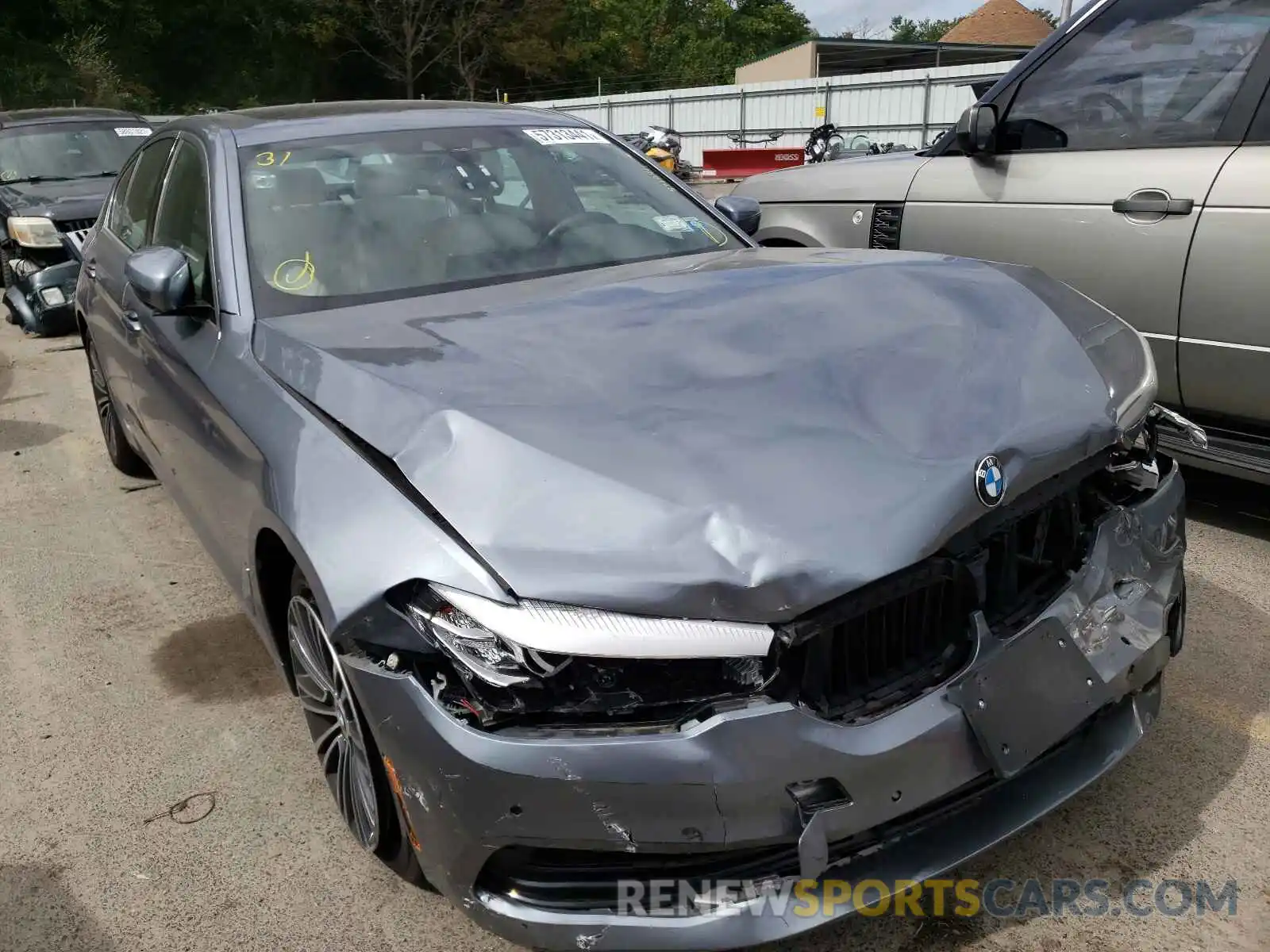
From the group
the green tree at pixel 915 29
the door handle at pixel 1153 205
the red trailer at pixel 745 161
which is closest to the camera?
the door handle at pixel 1153 205

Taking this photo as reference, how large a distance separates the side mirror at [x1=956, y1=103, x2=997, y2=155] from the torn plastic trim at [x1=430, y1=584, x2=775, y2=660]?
3.18 m

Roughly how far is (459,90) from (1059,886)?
170 ft

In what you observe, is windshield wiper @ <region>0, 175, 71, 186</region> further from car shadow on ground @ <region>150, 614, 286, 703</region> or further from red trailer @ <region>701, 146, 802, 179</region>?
red trailer @ <region>701, 146, 802, 179</region>

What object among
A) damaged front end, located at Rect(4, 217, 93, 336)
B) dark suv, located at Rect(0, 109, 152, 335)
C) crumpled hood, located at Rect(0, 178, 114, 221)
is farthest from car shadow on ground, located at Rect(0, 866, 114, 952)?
crumpled hood, located at Rect(0, 178, 114, 221)

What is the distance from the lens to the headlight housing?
8.59 metres

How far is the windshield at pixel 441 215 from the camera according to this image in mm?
2947

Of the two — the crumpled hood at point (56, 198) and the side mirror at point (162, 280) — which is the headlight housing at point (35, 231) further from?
the side mirror at point (162, 280)

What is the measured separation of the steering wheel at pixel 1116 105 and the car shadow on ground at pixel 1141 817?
6.59 feet

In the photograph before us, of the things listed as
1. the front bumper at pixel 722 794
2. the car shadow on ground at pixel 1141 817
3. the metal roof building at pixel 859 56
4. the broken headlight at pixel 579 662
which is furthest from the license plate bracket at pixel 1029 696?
the metal roof building at pixel 859 56

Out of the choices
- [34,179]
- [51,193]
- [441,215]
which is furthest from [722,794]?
[34,179]

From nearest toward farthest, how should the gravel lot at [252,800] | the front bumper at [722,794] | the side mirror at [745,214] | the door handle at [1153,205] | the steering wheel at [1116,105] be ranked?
the front bumper at [722,794] → the gravel lot at [252,800] → the door handle at [1153,205] → the side mirror at [745,214] → the steering wheel at [1116,105]

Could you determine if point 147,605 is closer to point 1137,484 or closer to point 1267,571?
point 1137,484

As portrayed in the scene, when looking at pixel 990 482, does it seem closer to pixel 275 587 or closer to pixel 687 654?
pixel 687 654

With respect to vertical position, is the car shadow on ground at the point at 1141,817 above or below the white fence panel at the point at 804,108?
below
